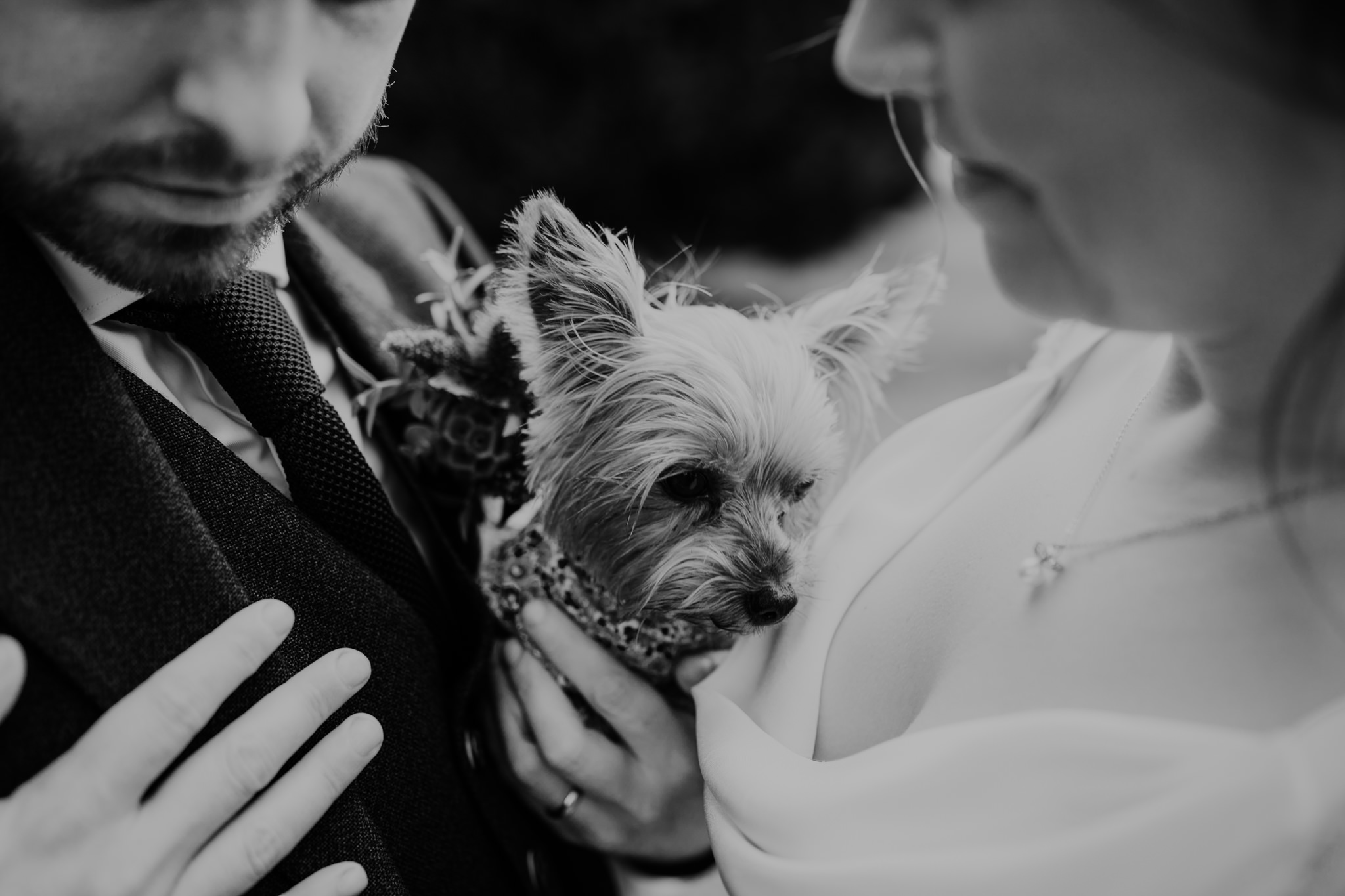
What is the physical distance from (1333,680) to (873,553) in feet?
1.89

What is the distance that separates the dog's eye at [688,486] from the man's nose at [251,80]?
879mm

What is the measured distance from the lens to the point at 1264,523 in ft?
3.45

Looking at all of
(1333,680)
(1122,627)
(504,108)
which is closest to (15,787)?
(1122,627)

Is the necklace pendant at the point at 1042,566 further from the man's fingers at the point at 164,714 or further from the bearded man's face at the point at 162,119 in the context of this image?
the bearded man's face at the point at 162,119

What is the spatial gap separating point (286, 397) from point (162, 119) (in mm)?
428

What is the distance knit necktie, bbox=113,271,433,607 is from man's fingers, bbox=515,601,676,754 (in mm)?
313

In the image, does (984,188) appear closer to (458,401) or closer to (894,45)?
(894,45)

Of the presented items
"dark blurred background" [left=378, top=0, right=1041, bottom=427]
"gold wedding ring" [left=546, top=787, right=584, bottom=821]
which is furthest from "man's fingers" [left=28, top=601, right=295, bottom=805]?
"dark blurred background" [left=378, top=0, right=1041, bottom=427]

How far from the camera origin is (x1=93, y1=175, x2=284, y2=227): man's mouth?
3.31 feet

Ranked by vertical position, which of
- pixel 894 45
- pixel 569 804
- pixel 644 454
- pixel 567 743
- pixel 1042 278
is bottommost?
pixel 569 804

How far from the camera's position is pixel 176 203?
1.03 metres

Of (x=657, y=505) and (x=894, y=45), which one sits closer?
(x=894, y=45)

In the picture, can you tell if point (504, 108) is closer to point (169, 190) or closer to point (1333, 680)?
point (169, 190)

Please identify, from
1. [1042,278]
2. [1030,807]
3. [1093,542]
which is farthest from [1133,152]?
[1030,807]
